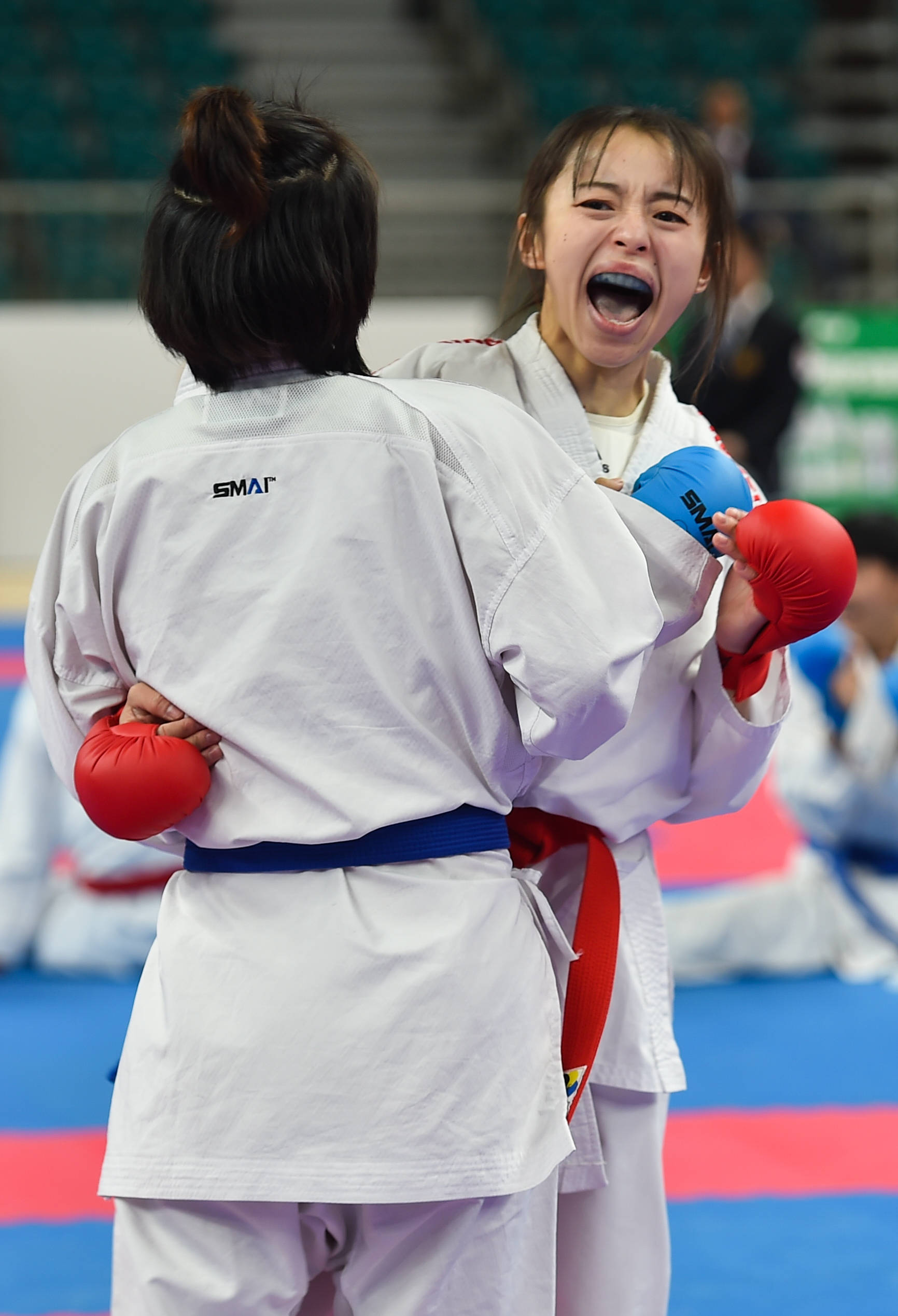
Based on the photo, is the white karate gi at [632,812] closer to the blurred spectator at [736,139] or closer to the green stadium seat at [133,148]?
the blurred spectator at [736,139]

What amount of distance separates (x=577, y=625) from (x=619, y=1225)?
2.73 feet

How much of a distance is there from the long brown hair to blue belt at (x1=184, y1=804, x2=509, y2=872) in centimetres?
84

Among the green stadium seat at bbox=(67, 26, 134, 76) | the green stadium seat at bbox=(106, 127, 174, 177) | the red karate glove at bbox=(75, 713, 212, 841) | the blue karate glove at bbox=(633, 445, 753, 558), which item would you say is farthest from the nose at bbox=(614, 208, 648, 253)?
the green stadium seat at bbox=(67, 26, 134, 76)

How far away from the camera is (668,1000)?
2.02 metres

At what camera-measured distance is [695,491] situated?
172 centimetres

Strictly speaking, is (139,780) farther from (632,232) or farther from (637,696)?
(632,232)

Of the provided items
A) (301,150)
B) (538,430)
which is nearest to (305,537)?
(538,430)

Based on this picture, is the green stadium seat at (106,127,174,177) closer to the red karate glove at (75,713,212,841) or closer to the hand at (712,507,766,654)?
the hand at (712,507,766,654)

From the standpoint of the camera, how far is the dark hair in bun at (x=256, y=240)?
4.84 feet

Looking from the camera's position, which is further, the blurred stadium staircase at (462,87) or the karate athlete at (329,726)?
the blurred stadium staircase at (462,87)

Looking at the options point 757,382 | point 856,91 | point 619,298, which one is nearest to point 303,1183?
point 619,298

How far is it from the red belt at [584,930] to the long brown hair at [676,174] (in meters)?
0.69

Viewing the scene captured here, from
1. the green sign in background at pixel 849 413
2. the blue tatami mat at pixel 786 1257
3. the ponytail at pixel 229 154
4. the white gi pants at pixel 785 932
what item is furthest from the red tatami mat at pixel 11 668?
the ponytail at pixel 229 154

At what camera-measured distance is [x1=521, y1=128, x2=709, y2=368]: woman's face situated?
189cm
